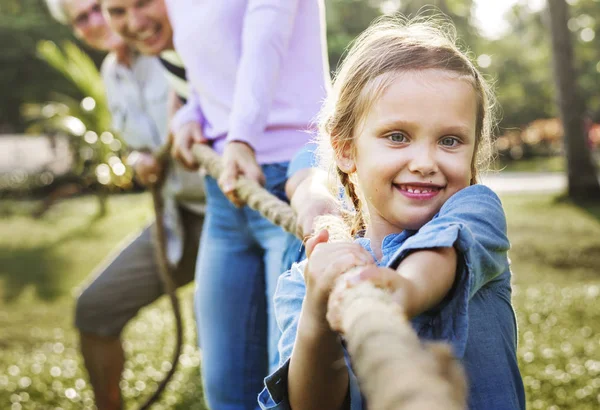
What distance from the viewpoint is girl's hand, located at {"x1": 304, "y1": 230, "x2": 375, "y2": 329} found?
108cm

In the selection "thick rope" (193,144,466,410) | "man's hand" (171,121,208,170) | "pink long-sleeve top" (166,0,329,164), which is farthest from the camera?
"man's hand" (171,121,208,170)

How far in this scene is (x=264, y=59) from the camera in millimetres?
2178

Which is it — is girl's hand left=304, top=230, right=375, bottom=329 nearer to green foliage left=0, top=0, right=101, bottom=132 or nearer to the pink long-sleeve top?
the pink long-sleeve top

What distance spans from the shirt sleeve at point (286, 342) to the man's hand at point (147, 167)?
196cm

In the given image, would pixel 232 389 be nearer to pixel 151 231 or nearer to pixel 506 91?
pixel 151 231

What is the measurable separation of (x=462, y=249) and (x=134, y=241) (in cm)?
267

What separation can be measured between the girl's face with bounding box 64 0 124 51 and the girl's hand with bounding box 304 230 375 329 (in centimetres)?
309

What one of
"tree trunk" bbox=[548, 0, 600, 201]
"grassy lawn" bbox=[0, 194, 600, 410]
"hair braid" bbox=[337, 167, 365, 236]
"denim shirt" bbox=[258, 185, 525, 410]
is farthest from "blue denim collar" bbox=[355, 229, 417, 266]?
"tree trunk" bbox=[548, 0, 600, 201]

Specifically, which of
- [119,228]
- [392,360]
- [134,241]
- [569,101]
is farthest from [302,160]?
[119,228]

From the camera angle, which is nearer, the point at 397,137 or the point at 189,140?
the point at 397,137

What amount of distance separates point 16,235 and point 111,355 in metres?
8.78

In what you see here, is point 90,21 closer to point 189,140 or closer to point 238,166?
point 189,140

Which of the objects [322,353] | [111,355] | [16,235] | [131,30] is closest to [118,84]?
[131,30]

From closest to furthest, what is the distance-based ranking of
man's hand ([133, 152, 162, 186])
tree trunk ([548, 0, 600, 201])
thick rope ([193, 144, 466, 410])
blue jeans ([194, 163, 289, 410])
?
thick rope ([193, 144, 466, 410]) → blue jeans ([194, 163, 289, 410]) → man's hand ([133, 152, 162, 186]) → tree trunk ([548, 0, 600, 201])
